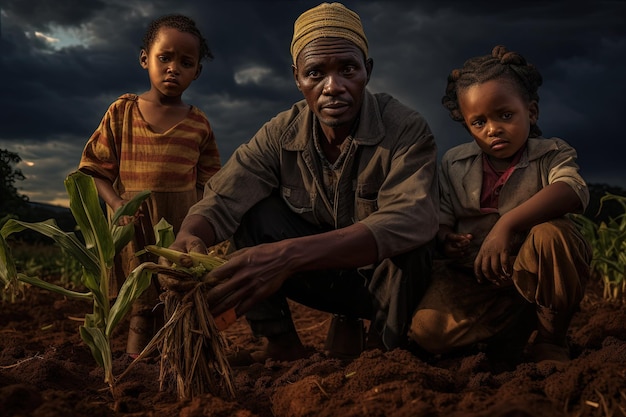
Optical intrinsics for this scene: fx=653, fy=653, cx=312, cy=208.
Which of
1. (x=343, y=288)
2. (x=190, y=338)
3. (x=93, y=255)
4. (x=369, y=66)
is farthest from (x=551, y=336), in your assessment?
(x=93, y=255)

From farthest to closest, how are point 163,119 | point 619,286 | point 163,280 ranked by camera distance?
1. point 619,286
2. point 163,119
3. point 163,280

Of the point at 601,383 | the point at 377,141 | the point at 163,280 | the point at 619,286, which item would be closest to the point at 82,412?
the point at 163,280

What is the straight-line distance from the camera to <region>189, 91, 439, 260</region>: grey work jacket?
2.66 meters

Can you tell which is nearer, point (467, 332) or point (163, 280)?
point (163, 280)

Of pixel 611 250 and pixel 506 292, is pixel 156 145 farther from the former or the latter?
pixel 611 250

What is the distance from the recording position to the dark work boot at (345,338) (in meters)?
3.20

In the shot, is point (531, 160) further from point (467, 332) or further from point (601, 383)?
point (601, 383)

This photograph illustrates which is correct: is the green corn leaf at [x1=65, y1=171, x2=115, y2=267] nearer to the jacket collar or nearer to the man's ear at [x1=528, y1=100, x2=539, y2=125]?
the jacket collar

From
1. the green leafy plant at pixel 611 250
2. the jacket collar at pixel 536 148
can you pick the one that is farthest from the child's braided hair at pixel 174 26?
the green leafy plant at pixel 611 250

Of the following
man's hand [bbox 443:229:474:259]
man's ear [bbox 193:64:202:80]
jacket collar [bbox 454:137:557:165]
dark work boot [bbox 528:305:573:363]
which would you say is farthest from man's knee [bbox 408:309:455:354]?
man's ear [bbox 193:64:202:80]

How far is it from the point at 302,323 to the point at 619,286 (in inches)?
97.2

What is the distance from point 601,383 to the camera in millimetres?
1762

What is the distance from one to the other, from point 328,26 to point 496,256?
119cm

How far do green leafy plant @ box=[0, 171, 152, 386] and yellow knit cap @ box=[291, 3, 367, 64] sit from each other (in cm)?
101
